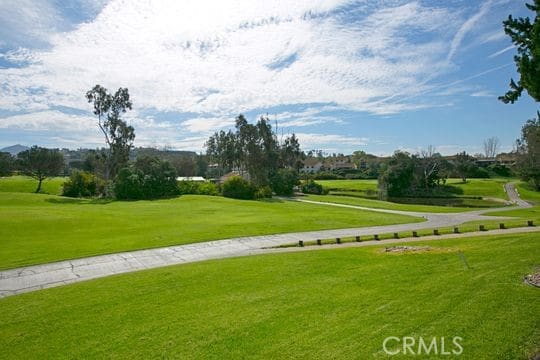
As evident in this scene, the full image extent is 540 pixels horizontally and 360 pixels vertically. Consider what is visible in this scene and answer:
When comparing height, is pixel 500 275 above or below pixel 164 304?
above

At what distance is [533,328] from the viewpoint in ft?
21.6

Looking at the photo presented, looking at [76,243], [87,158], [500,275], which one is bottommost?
[76,243]

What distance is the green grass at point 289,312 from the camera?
6.71m

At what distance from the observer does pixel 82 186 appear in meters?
55.8

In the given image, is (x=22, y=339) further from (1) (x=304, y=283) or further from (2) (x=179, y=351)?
(1) (x=304, y=283)

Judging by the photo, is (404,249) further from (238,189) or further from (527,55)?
(238,189)

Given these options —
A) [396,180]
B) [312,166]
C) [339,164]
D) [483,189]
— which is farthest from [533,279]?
[312,166]

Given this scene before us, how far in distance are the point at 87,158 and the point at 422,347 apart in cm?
9118

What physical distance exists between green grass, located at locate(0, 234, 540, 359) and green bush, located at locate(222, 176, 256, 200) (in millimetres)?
44241

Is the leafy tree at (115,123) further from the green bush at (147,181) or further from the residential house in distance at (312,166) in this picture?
the residential house in distance at (312,166)

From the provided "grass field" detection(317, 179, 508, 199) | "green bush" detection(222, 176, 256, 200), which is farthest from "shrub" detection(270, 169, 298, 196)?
"grass field" detection(317, 179, 508, 199)

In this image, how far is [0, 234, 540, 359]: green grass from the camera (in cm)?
671

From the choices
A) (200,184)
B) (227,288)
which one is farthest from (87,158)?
(227,288)

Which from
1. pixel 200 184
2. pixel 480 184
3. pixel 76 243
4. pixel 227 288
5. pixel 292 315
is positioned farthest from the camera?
pixel 480 184
